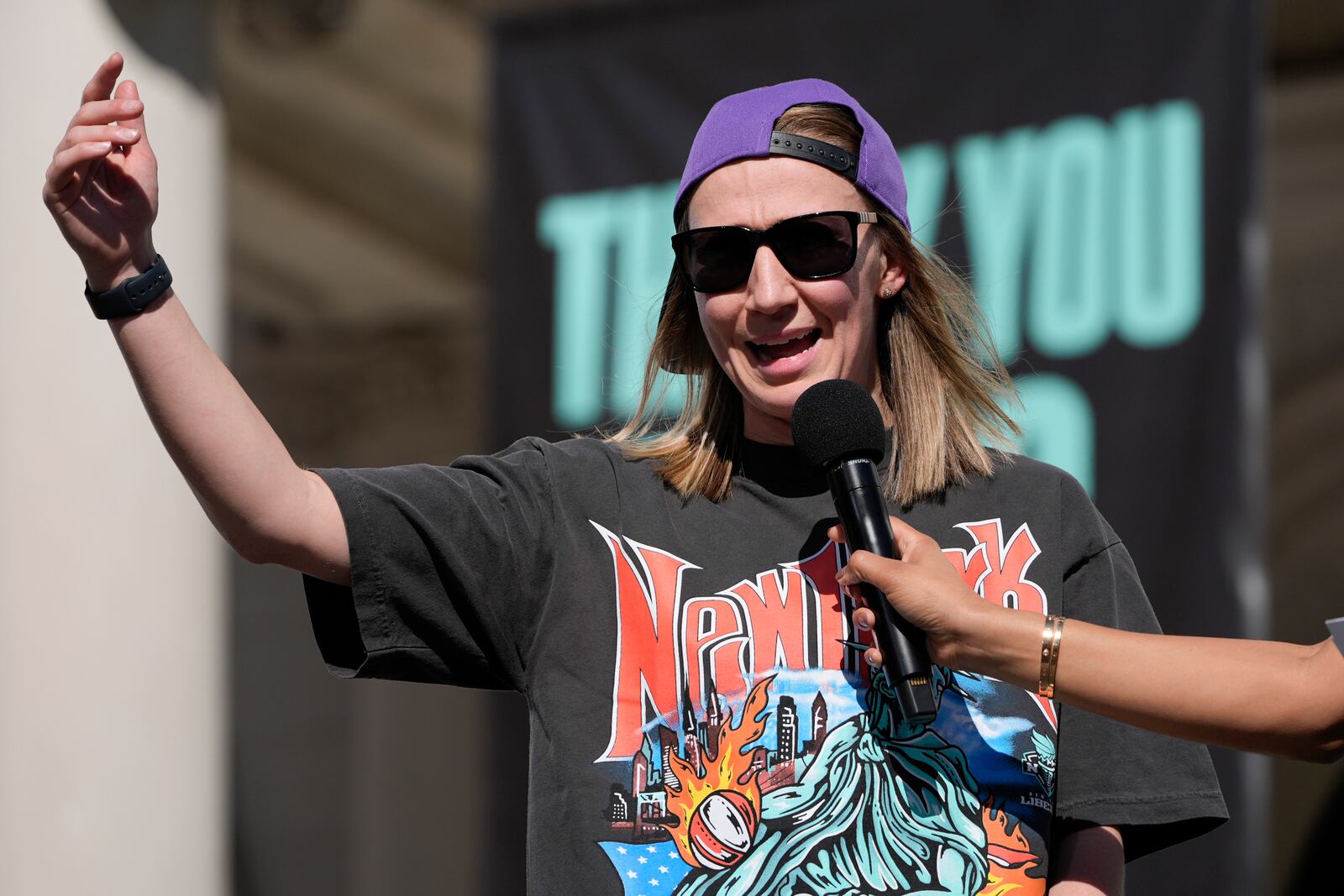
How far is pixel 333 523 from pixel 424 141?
15.8ft

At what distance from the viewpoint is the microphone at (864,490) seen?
5.40ft

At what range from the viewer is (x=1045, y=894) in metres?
1.82

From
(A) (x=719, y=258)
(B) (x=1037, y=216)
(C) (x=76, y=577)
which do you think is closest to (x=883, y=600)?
(A) (x=719, y=258)

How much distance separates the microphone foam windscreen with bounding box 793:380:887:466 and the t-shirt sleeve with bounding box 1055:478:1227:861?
0.31 meters

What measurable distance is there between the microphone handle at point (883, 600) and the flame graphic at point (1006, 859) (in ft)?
0.52

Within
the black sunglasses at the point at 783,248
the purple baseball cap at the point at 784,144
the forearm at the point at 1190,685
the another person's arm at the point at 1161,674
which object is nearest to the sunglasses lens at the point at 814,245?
the black sunglasses at the point at 783,248

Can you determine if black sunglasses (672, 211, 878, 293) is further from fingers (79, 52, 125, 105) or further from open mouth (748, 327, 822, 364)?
fingers (79, 52, 125, 105)

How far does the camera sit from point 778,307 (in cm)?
195

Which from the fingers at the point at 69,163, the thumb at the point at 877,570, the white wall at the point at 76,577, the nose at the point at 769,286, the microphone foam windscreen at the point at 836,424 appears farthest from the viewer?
the white wall at the point at 76,577

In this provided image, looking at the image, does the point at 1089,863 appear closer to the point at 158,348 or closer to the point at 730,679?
the point at 730,679

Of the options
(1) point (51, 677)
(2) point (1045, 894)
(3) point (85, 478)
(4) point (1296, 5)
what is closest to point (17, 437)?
(3) point (85, 478)

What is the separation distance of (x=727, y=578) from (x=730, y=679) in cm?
13

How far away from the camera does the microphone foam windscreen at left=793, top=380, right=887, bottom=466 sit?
1.82 m

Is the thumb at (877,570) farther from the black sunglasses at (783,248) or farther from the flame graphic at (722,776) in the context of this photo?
the black sunglasses at (783,248)
